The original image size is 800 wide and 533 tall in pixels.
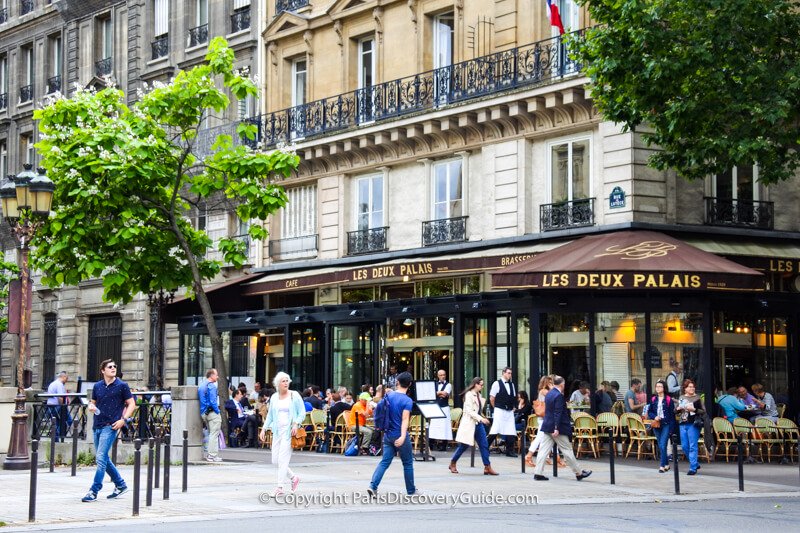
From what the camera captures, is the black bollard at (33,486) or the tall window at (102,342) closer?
the black bollard at (33,486)

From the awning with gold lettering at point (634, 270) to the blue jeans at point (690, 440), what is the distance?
10.9 feet

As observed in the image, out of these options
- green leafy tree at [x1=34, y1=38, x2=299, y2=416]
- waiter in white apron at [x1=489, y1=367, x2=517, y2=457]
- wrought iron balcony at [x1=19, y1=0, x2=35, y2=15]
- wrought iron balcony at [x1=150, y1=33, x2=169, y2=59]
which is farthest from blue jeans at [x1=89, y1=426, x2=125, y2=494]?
wrought iron balcony at [x1=19, y1=0, x2=35, y2=15]

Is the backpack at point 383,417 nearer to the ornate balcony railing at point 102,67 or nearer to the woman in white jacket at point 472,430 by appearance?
the woman in white jacket at point 472,430

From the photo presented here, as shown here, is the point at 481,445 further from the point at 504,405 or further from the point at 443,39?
the point at 443,39

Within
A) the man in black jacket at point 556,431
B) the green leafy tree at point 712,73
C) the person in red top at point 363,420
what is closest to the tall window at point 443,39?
the green leafy tree at point 712,73

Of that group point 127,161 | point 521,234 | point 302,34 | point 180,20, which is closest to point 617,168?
point 521,234

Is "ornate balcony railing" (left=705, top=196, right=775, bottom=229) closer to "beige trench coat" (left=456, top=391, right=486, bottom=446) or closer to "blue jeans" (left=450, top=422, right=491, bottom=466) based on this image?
"beige trench coat" (left=456, top=391, right=486, bottom=446)

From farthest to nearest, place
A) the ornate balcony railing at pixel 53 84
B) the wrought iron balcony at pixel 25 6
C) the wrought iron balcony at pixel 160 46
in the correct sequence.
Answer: the wrought iron balcony at pixel 25 6 < the ornate balcony railing at pixel 53 84 < the wrought iron balcony at pixel 160 46

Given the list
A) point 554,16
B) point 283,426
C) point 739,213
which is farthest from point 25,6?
point 283,426

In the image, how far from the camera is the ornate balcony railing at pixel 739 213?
84.6ft

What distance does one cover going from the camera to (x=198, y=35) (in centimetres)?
3662

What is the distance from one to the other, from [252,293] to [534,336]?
9.90 meters

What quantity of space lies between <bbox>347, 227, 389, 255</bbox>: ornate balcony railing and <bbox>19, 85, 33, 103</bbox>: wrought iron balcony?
18.4 m

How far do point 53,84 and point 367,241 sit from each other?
58.7ft
